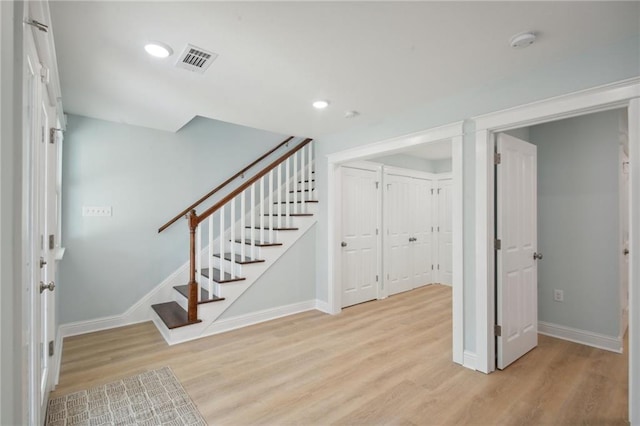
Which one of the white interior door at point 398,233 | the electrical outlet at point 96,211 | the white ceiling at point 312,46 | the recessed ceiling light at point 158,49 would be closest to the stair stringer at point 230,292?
the electrical outlet at point 96,211

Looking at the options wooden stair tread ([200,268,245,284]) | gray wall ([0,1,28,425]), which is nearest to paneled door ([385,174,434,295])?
wooden stair tread ([200,268,245,284])

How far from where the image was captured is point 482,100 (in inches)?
97.6

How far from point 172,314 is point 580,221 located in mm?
4617

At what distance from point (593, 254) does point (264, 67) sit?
369 cm

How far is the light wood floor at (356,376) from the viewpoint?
195 cm

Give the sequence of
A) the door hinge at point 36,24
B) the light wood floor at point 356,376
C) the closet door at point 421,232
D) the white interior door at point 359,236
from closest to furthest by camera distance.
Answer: the door hinge at point 36,24 < the light wood floor at point 356,376 < the white interior door at point 359,236 < the closet door at point 421,232

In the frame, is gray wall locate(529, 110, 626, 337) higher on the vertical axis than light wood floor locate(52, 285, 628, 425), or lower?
higher

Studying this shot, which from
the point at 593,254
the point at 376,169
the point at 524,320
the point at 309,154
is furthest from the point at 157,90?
the point at 593,254

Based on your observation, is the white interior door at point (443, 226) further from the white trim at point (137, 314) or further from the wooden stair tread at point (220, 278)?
the white trim at point (137, 314)

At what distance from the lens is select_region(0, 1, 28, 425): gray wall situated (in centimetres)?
85

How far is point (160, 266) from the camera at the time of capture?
12.6 ft

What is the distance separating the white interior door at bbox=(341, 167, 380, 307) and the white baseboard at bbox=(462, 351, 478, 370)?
6.23 ft

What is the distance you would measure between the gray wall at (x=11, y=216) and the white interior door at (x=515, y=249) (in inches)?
116

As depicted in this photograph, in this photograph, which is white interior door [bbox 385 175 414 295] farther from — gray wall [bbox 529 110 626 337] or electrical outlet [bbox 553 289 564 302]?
electrical outlet [bbox 553 289 564 302]
